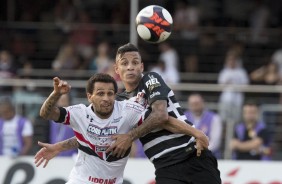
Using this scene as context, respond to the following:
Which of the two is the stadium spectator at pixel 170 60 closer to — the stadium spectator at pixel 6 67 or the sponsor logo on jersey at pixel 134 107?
the stadium spectator at pixel 6 67

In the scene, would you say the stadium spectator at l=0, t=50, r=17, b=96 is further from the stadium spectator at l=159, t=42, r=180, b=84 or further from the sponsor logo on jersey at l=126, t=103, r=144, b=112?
the sponsor logo on jersey at l=126, t=103, r=144, b=112

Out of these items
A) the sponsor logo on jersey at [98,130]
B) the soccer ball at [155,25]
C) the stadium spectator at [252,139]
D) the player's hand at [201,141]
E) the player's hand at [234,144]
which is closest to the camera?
the sponsor logo on jersey at [98,130]

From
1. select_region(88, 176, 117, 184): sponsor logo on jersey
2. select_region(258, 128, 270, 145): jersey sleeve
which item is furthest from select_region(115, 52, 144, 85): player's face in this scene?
select_region(258, 128, 270, 145): jersey sleeve

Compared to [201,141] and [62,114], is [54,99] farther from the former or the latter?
[201,141]

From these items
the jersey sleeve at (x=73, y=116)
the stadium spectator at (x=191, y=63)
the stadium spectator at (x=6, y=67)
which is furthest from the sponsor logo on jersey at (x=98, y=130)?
the stadium spectator at (x=191, y=63)

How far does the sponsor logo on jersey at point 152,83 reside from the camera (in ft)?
25.0

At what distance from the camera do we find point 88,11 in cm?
1842

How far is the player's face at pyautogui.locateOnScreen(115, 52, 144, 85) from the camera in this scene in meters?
7.75

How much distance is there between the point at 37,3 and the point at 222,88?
6.03m

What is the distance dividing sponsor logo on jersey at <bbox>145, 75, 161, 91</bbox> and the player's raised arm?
817 millimetres

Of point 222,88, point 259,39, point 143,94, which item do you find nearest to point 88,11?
point 259,39

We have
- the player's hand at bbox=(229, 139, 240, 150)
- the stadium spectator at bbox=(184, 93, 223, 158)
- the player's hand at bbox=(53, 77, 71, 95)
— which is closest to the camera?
the player's hand at bbox=(53, 77, 71, 95)

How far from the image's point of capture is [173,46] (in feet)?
55.9

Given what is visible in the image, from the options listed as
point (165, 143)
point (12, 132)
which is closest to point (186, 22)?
point (12, 132)
